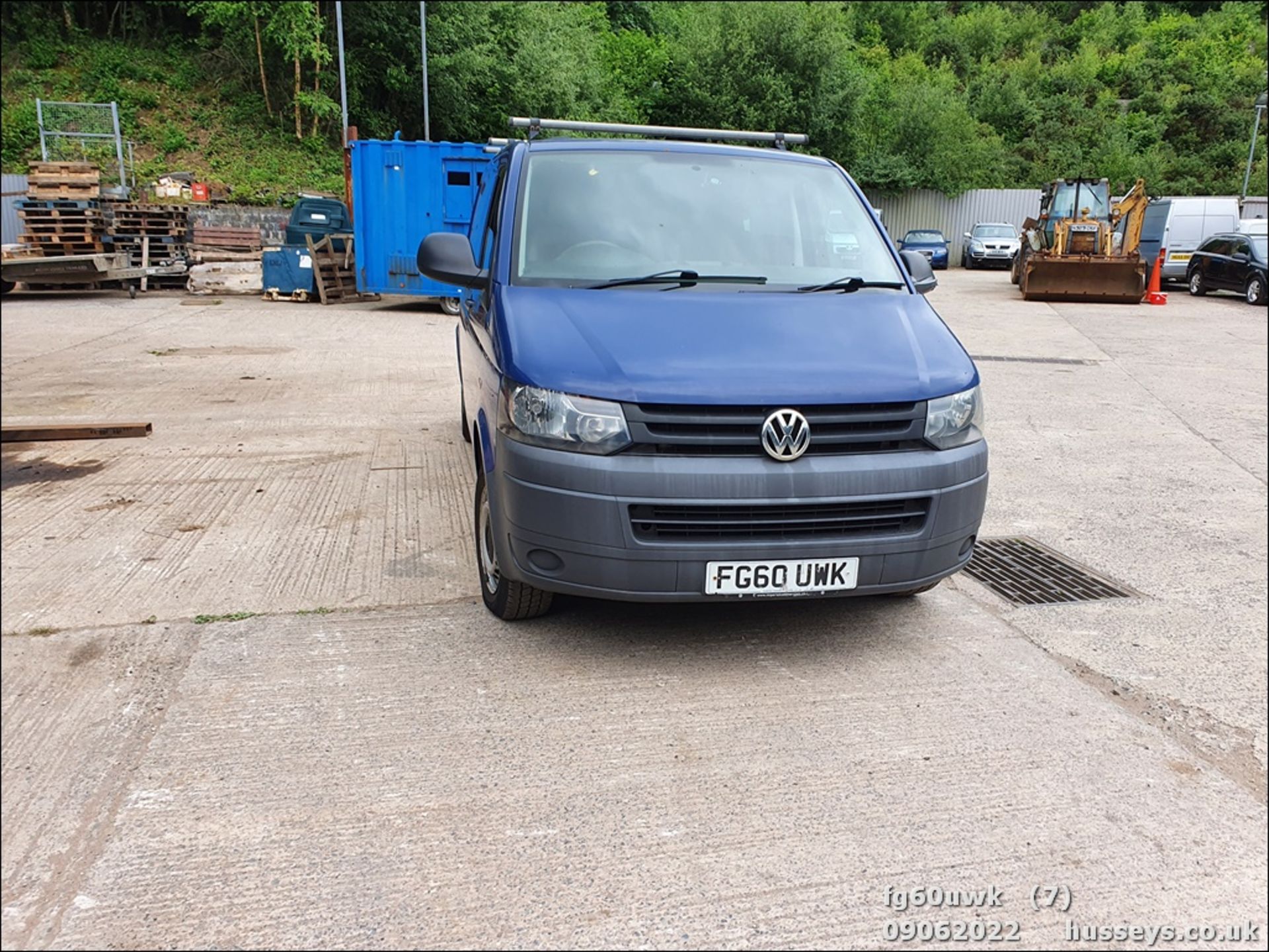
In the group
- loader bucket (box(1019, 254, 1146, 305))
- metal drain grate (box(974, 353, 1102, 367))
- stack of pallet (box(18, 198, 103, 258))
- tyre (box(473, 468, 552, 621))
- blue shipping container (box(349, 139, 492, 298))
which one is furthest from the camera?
loader bucket (box(1019, 254, 1146, 305))

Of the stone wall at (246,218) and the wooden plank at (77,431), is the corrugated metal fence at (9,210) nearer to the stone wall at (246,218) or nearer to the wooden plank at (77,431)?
the stone wall at (246,218)

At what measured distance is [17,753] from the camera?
286 cm

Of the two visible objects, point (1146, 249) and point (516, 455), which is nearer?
point (516, 455)

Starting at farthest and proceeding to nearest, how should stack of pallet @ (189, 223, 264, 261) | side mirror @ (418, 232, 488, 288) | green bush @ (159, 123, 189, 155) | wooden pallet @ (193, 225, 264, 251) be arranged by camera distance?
green bush @ (159, 123, 189, 155)
wooden pallet @ (193, 225, 264, 251)
stack of pallet @ (189, 223, 264, 261)
side mirror @ (418, 232, 488, 288)

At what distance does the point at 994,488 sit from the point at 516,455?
161 inches

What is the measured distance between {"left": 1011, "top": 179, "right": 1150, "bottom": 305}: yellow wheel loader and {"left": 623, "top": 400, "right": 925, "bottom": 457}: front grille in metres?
19.5

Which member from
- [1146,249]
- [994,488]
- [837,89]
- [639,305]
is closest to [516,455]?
[639,305]

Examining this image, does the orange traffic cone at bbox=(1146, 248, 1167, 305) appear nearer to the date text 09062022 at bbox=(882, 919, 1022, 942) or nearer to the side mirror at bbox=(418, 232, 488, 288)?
the side mirror at bbox=(418, 232, 488, 288)

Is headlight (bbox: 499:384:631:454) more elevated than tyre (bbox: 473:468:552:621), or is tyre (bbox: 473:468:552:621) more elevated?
headlight (bbox: 499:384:631:454)

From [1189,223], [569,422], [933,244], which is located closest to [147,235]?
[569,422]

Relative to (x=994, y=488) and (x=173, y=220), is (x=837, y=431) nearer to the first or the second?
(x=994, y=488)

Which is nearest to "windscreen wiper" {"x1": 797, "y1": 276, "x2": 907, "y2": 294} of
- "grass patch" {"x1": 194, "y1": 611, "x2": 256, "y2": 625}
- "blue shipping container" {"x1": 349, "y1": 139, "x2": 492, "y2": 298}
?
"grass patch" {"x1": 194, "y1": 611, "x2": 256, "y2": 625}

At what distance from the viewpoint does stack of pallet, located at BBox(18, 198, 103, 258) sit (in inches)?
688

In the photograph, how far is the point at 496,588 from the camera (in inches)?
154
